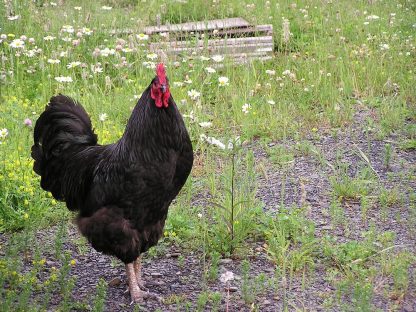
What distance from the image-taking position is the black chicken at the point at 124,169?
446 cm

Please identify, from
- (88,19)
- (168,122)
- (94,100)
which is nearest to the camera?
(168,122)

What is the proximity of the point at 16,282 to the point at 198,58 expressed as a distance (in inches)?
178

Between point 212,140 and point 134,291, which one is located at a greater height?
point 212,140

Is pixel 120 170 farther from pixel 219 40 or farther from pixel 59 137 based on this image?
pixel 219 40

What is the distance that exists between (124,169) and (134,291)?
0.90 metres

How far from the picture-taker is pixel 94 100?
7453mm

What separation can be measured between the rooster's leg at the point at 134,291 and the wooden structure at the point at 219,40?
427cm

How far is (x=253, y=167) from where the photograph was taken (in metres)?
6.46

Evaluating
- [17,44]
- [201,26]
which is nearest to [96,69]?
[17,44]

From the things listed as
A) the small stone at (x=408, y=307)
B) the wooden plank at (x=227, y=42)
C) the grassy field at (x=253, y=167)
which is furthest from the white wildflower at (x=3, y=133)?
the small stone at (x=408, y=307)

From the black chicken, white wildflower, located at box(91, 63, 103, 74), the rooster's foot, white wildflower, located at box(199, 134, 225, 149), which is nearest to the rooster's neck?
the black chicken

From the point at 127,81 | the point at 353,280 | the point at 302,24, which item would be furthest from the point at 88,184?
the point at 302,24

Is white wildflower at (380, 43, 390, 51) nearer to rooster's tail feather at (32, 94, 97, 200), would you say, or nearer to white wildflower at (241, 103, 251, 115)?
white wildflower at (241, 103, 251, 115)

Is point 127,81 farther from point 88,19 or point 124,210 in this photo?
point 124,210
